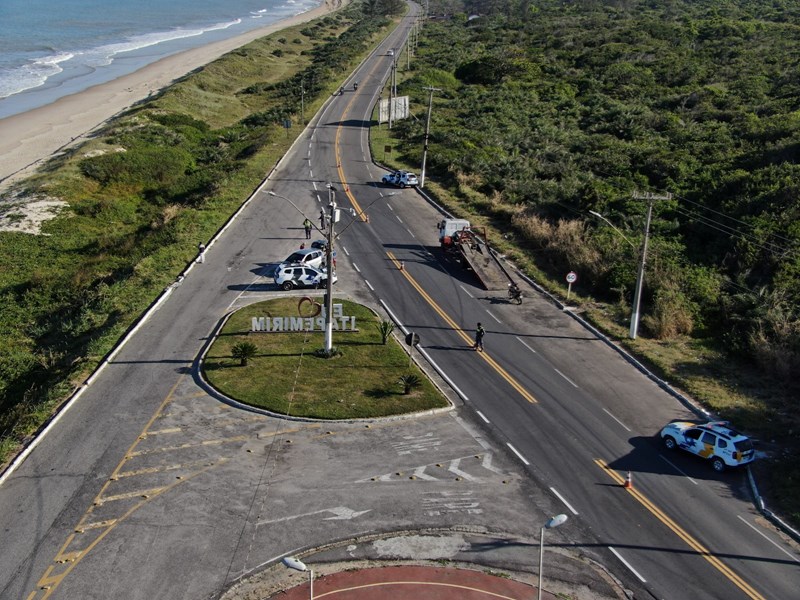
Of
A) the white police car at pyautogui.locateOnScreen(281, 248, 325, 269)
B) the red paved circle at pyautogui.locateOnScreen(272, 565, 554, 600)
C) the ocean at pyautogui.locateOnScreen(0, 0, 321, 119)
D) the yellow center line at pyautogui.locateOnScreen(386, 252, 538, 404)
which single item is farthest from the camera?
the ocean at pyautogui.locateOnScreen(0, 0, 321, 119)

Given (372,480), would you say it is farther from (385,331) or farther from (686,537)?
(385,331)

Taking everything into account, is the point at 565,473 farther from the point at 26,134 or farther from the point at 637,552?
the point at 26,134

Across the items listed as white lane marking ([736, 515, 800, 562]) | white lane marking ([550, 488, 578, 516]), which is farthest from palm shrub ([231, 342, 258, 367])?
white lane marking ([736, 515, 800, 562])

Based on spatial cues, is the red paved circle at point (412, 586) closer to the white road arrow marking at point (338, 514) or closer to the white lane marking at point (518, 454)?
the white road arrow marking at point (338, 514)

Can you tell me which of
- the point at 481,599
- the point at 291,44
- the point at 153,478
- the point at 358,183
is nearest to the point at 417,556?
the point at 481,599

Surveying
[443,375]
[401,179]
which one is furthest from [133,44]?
[443,375]

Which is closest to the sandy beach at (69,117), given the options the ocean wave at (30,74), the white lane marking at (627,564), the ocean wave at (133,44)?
the ocean wave at (30,74)

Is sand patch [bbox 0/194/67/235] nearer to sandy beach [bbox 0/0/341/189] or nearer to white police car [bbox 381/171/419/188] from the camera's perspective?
sandy beach [bbox 0/0/341/189]
